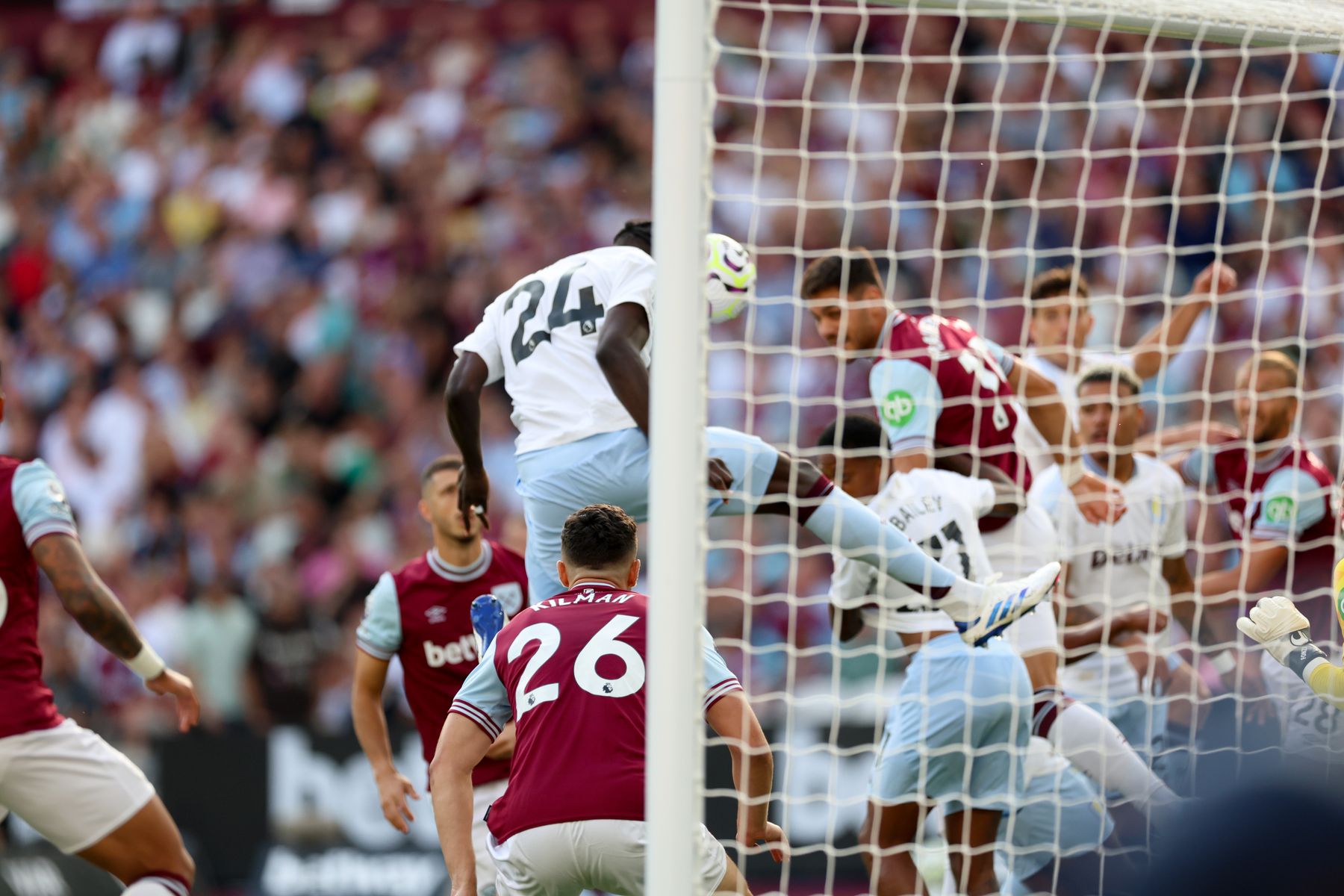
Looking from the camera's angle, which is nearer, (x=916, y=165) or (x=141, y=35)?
(x=916, y=165)

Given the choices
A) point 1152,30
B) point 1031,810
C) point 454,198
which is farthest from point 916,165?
point 1152,30

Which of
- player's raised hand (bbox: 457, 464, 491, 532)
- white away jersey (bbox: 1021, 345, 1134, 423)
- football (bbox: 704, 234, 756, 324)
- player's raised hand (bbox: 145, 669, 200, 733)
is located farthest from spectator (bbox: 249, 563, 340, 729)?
football (bbox: 704, 234, 756, 324)

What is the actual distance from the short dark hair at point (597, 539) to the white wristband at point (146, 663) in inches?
74.9

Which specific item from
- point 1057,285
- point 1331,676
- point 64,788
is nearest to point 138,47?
point 1057,285

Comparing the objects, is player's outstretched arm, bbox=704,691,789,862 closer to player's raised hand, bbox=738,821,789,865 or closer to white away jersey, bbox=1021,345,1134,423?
player's raised hand, bbox=738,821,789,865

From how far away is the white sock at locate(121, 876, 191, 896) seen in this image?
5.68m

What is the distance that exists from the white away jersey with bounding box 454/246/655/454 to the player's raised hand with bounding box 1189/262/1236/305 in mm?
2410

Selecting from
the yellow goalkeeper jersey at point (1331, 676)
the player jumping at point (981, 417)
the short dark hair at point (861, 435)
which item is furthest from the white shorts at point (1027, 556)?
the yellow goalkeeper jersey at point (1331, 676)

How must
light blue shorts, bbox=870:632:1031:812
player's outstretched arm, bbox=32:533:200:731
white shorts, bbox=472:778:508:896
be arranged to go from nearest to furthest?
player's outstretched arm, bbox=32:533:200:731, light blue shorts, bbox=870:632:1031:812, white shorts, bbox=472:778:508:896

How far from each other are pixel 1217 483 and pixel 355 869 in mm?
5478

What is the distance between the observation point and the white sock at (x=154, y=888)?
5.68 meters

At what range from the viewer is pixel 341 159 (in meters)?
14.5

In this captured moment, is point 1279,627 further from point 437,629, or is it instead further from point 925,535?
point 437,629

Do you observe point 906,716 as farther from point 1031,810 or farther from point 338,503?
point 338,503
